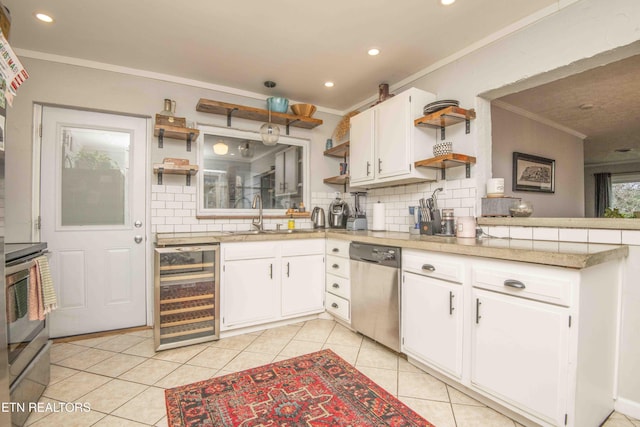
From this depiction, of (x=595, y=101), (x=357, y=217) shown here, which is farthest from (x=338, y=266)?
(x=595, y=101)

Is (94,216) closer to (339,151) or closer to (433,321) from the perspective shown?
(339,151)

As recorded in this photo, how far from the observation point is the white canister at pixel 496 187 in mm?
2396

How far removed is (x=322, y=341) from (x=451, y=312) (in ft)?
3.94

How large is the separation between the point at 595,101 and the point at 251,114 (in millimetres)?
4029

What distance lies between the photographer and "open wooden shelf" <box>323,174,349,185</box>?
11.8 ft

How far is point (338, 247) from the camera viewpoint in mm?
2938

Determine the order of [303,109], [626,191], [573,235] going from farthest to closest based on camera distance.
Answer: [626,191], [303,109], [573,235]

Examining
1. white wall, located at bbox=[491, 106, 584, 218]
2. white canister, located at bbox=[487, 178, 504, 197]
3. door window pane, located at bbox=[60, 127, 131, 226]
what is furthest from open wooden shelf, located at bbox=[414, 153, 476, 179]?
door window pane, located at bbox=[60, 127, 131, 226]

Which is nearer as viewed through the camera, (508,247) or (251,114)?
(508,247)

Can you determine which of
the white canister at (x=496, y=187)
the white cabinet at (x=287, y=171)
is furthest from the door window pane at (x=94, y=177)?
the white canister at (x=496, y=187)

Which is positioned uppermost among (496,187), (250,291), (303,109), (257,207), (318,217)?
(303,109)

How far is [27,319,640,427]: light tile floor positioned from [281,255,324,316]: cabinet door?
187mm

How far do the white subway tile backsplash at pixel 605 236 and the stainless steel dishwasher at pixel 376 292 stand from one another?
115 cm

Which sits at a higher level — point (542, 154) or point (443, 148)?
point (542, 154)
